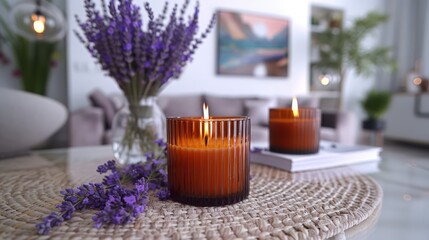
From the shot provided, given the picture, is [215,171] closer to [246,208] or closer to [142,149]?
[246,208]

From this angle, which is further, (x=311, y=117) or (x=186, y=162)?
(x=311, y=117)

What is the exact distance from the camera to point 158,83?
25.9 inches

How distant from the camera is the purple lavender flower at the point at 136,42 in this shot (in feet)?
1.84

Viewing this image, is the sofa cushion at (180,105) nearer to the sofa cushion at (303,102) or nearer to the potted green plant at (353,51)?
the sofa cushion at (303,102)

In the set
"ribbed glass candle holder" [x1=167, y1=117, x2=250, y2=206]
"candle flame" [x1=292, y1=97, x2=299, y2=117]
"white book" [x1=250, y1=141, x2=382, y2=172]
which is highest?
"candle flame" [x1=292, y1=97, x2=299, y2=117]

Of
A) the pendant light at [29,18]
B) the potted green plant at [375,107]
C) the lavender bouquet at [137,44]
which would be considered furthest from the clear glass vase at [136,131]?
the potted green plant at [375,107]

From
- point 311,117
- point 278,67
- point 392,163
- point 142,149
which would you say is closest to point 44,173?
point 142,149

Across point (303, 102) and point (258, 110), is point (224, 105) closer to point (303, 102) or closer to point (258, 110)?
point (258, 110)

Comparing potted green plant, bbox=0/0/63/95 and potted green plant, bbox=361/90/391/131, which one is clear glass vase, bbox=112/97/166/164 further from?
potted green plant, bbox=361/90/391/131

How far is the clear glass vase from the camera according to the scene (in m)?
0.69

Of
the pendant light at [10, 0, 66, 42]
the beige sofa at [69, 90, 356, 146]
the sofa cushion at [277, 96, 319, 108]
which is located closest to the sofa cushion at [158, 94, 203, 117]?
the beige sofa at [69, 90, 356, 146]

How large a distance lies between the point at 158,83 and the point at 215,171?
32cm

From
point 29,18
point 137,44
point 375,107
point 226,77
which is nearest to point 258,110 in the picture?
point 226,77

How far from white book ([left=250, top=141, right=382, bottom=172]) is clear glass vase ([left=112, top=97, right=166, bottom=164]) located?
0.80 ft
